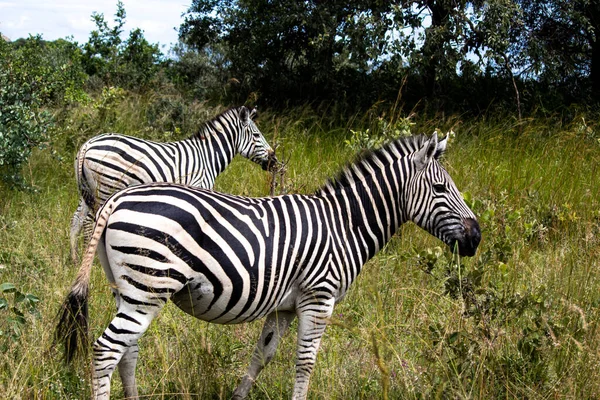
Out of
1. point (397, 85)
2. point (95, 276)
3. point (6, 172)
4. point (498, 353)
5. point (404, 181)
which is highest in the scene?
point (397, 85)

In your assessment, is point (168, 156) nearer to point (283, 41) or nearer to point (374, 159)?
point (374, 159)

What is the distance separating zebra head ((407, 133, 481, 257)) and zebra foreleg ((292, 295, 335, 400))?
78 cm

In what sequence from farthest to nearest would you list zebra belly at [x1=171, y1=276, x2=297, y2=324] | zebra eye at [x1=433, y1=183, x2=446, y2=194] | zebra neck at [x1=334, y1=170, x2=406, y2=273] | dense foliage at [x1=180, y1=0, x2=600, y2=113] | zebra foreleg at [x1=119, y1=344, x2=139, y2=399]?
dense foliage at [x1=180, y1=0, x2=600, y2=113], zebra eye at [x1=433, y1=183, x2=446, y2=194], zebra neck at [x1=334, y1=170, x2=406, y2=273], zebra foreleg at [x1=119, y1=344, x2=139, y2=399], zebra belly at [x1=171, y1=276, x2=297, y2=324]

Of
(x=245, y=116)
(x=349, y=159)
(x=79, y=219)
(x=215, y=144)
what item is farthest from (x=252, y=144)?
(x=79, y=219)

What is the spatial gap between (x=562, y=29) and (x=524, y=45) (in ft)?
3.65

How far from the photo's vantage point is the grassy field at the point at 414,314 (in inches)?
132

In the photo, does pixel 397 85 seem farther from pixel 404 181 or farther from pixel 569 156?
pixel 404 181

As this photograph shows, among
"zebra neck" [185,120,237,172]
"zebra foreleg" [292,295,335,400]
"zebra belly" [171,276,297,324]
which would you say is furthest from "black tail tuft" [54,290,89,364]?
"zebra neck" [185,120,237,172]

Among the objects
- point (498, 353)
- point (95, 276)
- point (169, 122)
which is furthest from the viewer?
point (169, 122)

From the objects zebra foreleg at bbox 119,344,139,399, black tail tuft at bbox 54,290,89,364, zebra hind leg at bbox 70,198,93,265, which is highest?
zebra hind leg at bbox 70,198,93,265

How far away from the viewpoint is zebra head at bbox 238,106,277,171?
7047 mm

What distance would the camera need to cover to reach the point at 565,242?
604cm

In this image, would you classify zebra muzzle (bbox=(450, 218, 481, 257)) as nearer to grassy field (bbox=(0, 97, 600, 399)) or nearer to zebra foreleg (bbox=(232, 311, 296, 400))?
grassy field (bbox=(0, 97, 600, 399))

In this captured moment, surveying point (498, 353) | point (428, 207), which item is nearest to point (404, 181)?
point (428, 207)
